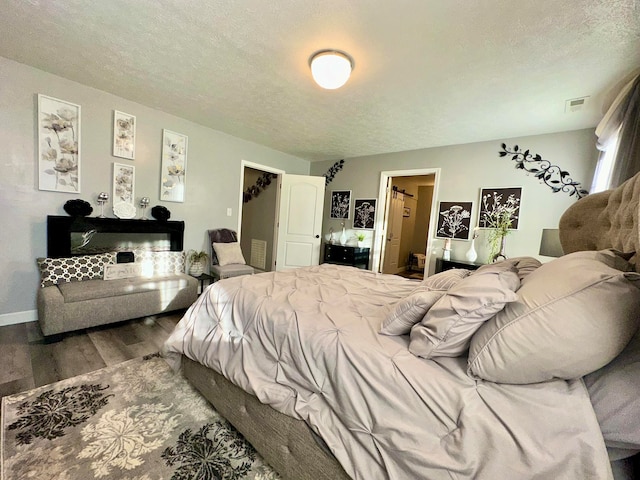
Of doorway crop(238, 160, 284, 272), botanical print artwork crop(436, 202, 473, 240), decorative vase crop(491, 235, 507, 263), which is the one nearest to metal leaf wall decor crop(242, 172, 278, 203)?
doorway crop(238, 160, 284, 272)

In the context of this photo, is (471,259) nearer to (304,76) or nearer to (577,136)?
(577,136)

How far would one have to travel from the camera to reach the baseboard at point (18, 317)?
246 cm

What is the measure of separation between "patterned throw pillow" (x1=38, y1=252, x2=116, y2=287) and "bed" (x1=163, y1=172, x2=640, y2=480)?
7.19ft

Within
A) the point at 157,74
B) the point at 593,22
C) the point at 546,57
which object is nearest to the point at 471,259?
the point at 546,57

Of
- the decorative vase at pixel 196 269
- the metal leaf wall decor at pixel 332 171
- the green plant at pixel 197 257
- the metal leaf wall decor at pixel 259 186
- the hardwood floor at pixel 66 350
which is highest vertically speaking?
the metal leaf wall decor at pixel 332 171

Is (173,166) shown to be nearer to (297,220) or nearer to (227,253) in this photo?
(227,253)

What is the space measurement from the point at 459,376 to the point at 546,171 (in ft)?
11.5

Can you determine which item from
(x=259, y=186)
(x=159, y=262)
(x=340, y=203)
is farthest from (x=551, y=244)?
(x=259, y=186)

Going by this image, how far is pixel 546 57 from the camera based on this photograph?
183 cm

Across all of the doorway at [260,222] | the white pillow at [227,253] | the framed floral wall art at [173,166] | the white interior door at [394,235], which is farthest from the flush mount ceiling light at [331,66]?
the white interior door at [394,235]

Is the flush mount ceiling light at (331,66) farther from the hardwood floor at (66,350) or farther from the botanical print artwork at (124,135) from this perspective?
the hardwood floor at (66,350)

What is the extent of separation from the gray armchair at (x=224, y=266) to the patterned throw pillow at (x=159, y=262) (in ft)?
1.54

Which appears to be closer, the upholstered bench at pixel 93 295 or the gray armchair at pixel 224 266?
the upholstered bench at pixel 93 295

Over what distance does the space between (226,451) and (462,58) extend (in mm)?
2942
